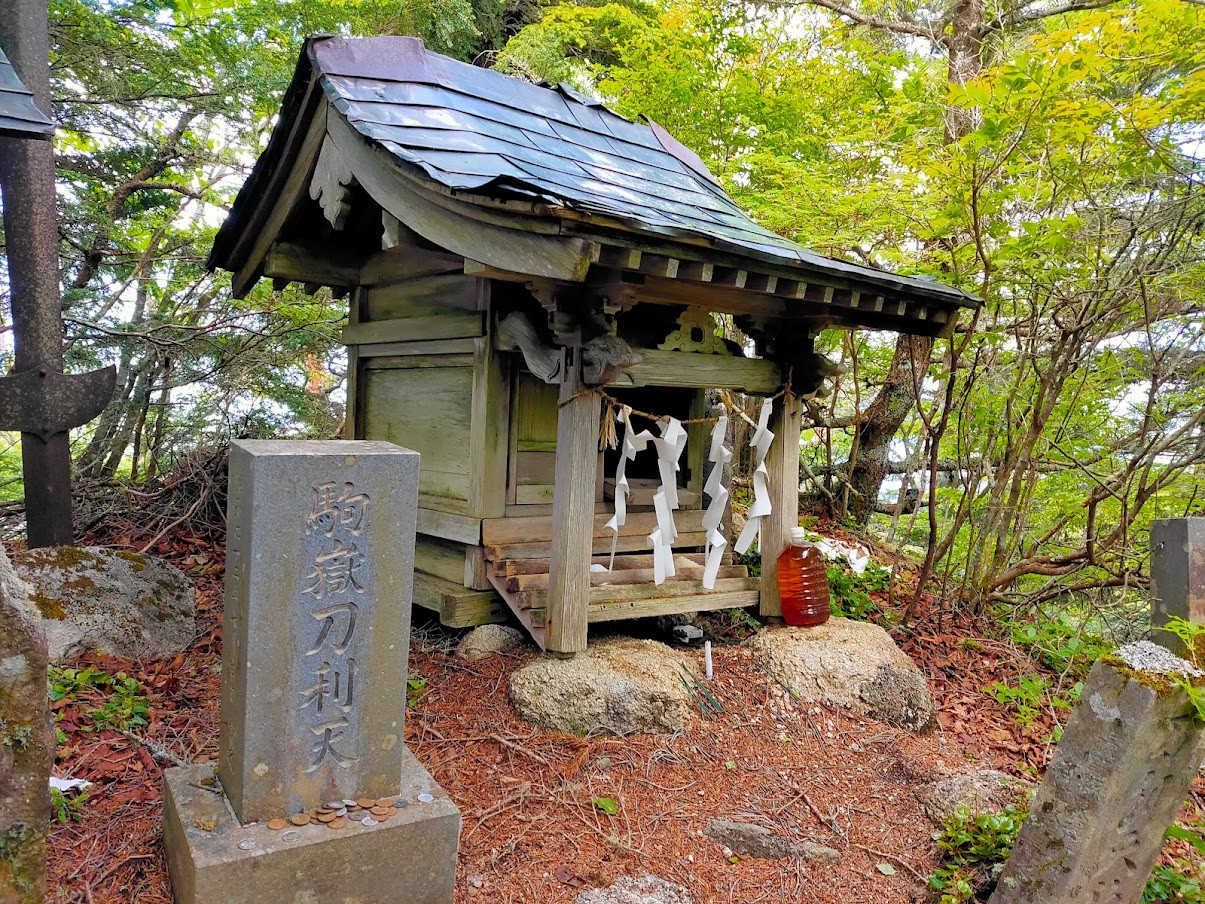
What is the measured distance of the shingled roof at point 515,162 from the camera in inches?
118

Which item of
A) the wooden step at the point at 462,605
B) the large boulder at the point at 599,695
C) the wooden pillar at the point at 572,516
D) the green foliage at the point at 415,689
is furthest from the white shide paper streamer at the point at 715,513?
the green foliage at the point at 415,689

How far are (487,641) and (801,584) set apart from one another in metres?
2.10

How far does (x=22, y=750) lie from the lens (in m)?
1.98

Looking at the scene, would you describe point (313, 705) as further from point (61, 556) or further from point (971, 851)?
point (61, 556)

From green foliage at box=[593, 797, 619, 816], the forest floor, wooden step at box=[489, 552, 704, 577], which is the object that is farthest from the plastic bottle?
green foliage at box=[593, 797, 619, 816]

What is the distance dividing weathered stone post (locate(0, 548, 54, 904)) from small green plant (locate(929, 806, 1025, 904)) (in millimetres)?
2974

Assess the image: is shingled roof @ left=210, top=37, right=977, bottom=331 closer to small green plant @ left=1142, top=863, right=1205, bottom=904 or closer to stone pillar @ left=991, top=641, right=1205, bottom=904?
stone pillar @ left=991, top=641, right=1205, bottom=904

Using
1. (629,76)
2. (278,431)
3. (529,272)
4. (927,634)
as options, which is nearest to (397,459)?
(529,272)

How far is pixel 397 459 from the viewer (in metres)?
2.41

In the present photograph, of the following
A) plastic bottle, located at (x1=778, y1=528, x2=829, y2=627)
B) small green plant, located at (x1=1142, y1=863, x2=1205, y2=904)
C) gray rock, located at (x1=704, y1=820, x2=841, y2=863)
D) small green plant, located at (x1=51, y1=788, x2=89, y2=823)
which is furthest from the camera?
plastic bottle, located at (x1=778, y1=528, x2=829, y2=627)

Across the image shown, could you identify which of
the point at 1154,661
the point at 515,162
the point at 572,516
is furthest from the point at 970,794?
the point at 515,162

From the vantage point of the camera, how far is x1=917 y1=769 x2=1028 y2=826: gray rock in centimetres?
311

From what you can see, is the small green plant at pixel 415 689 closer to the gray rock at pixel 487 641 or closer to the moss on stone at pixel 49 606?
the gray rock at pixel 487 641

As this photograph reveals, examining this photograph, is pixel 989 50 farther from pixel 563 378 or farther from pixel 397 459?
pixel 397 459
